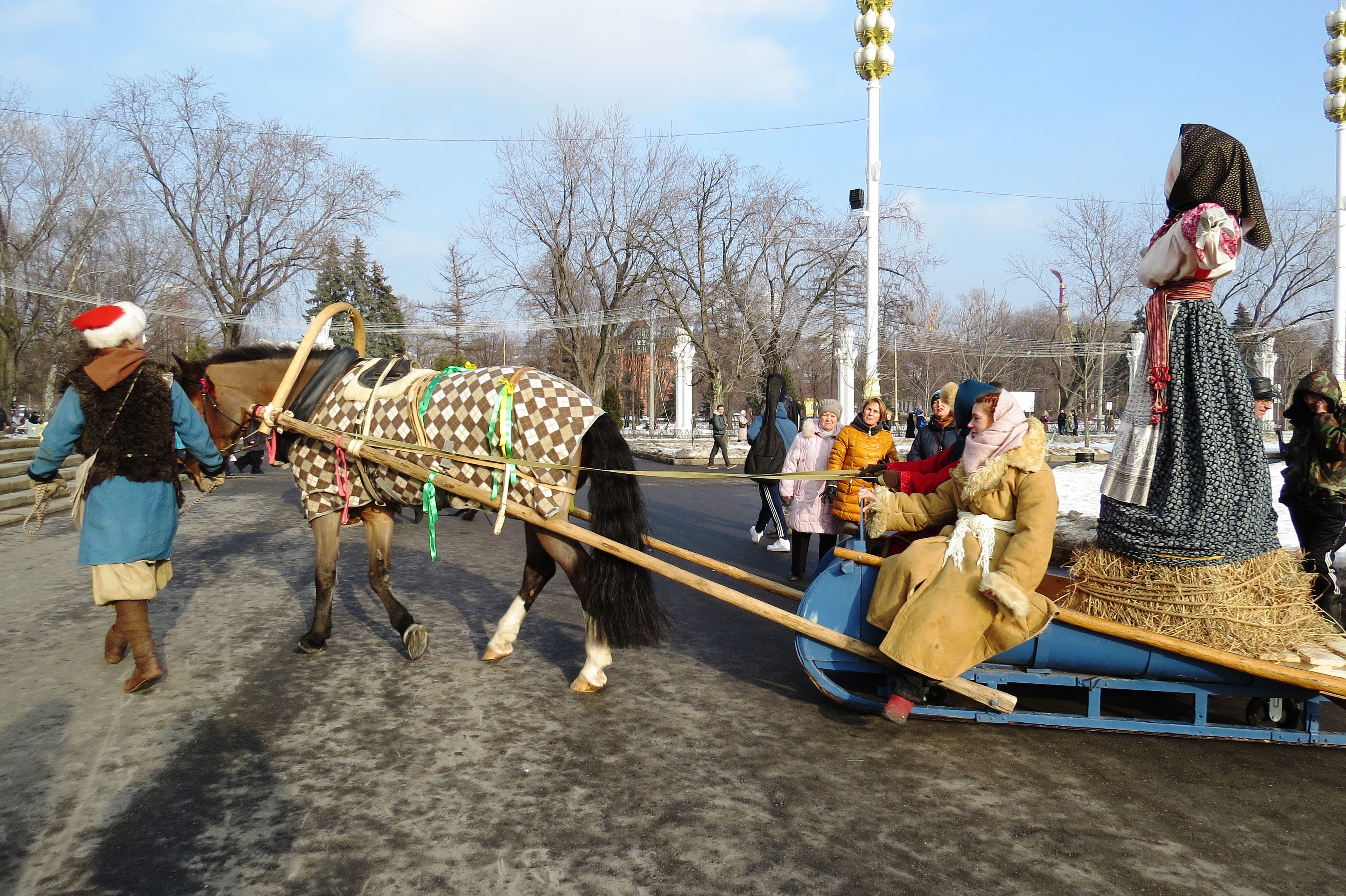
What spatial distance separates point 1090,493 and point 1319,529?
5.18 metres

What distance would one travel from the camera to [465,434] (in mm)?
4480

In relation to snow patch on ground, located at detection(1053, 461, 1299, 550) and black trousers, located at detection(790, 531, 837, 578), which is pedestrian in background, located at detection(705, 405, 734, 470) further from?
black trousers, located at detection(790, 531, 837, 578)

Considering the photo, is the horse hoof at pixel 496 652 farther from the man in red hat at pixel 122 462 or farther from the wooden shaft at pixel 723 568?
the man in red hat at pixel 122 462

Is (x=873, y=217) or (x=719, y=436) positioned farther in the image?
(x=719, y=436)

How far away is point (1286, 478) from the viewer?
5.28 metres

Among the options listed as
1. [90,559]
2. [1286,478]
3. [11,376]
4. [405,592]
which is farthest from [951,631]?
[11,376]

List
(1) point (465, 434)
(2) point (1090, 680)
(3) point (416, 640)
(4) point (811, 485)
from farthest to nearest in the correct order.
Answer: (4) point (811, 485)
(3) point (416, 640)
(1) point (465, 434)
(2) point (1090, 680)

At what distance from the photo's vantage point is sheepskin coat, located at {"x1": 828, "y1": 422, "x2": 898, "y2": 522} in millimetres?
6355

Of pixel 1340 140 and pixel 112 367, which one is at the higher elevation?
pixel 1340 140

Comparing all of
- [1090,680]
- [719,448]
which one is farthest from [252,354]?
[719,448]

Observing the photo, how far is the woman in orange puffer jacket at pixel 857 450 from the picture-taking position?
6371 millimetres

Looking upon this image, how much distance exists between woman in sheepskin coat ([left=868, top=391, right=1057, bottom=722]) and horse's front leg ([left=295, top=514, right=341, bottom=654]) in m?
3.12

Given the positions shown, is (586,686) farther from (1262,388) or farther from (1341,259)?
(1341,259)

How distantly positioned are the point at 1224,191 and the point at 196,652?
594 centimetres
